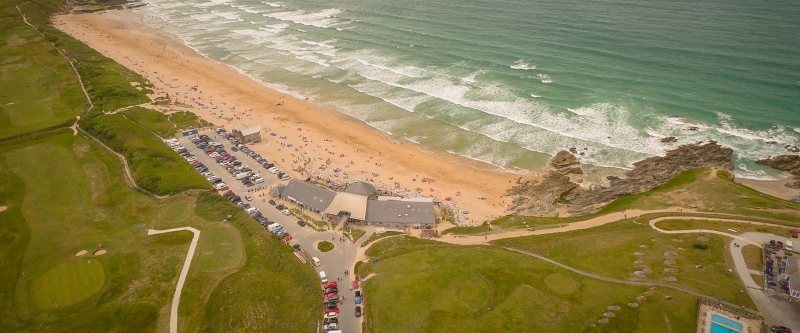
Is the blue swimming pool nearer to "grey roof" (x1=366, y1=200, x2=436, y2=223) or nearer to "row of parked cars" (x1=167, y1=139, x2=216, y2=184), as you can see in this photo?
"grey roof" (x1=366, y1=200, x2=436, y2=223)

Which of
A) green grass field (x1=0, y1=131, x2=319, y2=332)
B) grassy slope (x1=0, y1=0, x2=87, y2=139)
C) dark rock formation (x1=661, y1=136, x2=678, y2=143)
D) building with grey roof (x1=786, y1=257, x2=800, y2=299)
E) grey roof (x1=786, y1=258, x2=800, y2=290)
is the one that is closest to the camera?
building with grey roof (x1=786, y1=257, x2=800, y2=299)

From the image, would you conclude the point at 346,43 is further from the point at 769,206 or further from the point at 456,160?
the point at 769,206

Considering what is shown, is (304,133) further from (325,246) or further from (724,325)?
(724,325)

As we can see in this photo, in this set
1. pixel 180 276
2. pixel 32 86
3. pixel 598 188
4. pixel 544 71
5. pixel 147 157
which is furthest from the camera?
pixel 544 71

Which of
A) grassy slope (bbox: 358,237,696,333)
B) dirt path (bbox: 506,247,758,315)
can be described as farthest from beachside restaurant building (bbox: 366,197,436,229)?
dirt path (bbox: 506,247,758,315)

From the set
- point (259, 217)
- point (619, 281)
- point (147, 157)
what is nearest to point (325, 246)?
point (259, 217)
